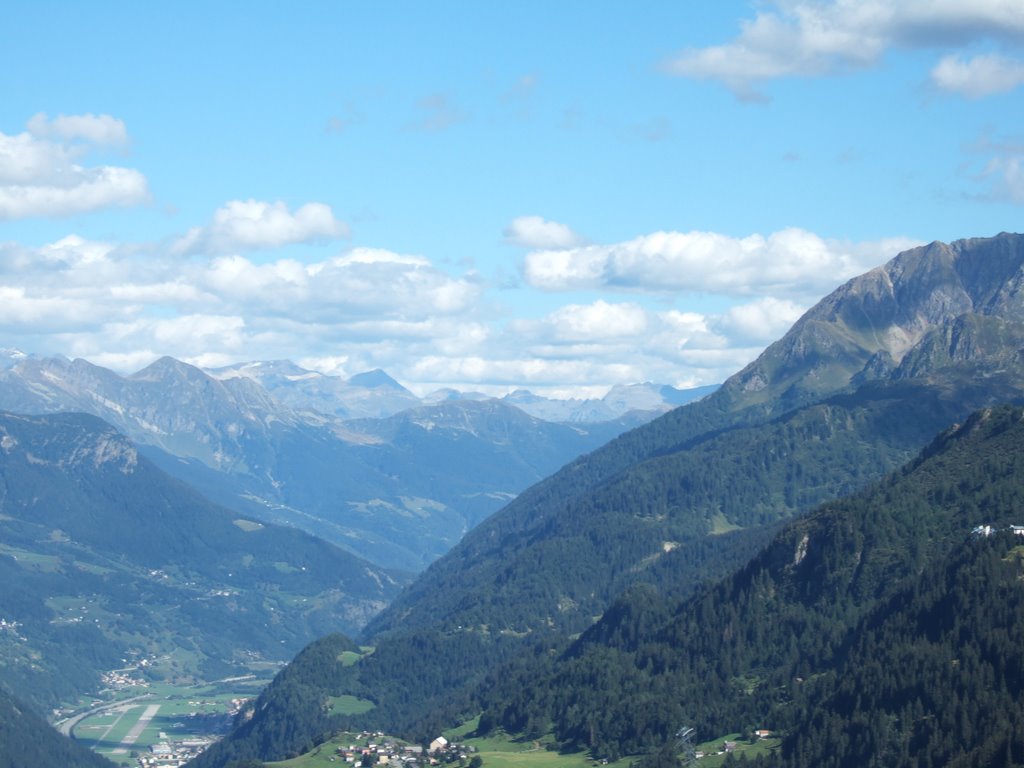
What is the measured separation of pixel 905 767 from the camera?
598 ft

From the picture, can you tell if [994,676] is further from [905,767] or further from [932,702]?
[905,767]

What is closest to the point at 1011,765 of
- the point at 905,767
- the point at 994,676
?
the point at 905,767

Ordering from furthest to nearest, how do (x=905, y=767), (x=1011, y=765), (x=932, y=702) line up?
(x=932, y=702) < (x=905, y=767) < (x=1011, y=765)

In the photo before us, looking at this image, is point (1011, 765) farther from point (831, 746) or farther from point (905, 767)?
point (831, 746)

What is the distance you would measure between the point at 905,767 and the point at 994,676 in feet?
66.8

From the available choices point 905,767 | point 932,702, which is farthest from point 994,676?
point 905,767

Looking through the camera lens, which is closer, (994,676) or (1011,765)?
(1011,765)

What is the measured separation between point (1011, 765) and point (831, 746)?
109ft

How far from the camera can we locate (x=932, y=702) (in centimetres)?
19462

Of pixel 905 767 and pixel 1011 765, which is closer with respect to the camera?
pixel 1011 765

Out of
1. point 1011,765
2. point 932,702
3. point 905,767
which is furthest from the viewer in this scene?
point 932,702

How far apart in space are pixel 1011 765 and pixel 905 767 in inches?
672

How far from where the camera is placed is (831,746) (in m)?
198

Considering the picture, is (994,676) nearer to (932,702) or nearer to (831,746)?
(932,702)
